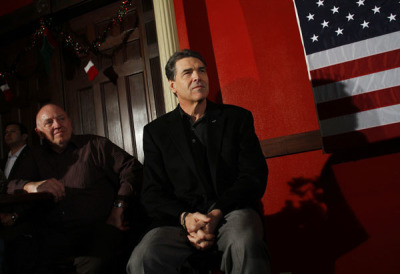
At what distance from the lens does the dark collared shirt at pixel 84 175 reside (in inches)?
79.0

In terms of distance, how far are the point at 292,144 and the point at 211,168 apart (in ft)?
3.13

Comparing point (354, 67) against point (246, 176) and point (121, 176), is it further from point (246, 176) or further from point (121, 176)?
point (121, 176)

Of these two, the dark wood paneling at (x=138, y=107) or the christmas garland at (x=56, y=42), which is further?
the christmas garland at (x=56, y=42)

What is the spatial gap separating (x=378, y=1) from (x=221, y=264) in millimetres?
2032

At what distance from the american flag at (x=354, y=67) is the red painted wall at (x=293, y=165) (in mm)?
142

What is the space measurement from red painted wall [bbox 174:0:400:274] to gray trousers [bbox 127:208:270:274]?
3.02 ft

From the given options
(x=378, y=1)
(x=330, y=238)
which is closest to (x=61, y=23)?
(x=378, y=1)

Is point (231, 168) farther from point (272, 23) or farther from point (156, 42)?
point (156, 42)

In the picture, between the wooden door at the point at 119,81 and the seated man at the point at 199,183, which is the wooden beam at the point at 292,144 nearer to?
the seated man at the point at 199,183

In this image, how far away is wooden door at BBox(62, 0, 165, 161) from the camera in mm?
2988

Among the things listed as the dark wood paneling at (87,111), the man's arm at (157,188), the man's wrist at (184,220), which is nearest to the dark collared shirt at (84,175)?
the man's arm at (157,188)

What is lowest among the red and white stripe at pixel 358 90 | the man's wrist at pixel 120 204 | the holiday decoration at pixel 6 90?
the man's wrist at pixel 120 204

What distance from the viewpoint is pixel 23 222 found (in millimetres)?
1830

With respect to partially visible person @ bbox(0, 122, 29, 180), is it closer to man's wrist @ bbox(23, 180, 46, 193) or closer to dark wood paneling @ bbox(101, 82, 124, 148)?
dark wood paneling @ bbox(101, 82, 124, 148)
